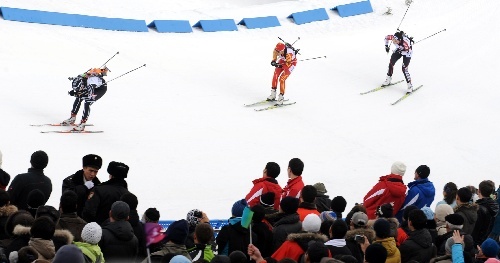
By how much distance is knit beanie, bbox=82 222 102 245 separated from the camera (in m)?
7.48

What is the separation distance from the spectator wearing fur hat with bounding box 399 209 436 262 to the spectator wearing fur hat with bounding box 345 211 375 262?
13.7 inches

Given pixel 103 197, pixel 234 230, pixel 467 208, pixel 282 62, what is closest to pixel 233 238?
pixel 234 230

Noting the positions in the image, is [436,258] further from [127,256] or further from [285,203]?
[127,256]

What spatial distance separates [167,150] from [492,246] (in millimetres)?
7944

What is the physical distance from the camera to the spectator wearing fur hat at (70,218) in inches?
324

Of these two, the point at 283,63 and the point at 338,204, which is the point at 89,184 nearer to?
the point at 338,204

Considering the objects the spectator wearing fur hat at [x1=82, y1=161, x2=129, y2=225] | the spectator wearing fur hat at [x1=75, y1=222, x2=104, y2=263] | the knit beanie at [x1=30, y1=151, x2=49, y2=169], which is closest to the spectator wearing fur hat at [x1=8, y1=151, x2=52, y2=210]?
the knit beanie at [x1=30, y1=151, x2=49, y2=169]

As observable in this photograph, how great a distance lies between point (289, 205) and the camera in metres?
8.73

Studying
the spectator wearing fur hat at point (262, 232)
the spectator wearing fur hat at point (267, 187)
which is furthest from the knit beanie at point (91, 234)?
the spectator wearing fur hat at point (267, 187)

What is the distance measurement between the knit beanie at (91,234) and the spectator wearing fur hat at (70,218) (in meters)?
0.75

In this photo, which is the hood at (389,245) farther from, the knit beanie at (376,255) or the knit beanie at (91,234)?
the knit beanie at (91,234)

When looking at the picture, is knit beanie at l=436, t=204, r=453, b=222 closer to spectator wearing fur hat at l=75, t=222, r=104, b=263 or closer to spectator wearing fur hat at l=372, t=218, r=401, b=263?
spectator wearing fur hat at l=372, t=218, r=401, b=263

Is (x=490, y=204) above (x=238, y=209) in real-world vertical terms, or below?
below

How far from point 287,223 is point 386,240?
0.90m
